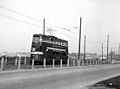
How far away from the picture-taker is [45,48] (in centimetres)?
3388

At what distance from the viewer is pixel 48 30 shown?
40375 millimetres

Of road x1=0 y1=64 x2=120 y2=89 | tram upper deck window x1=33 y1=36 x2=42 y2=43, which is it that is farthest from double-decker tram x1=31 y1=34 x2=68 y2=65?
road x1=0 y1=64 x2=120 y2=89

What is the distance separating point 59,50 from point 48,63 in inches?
159

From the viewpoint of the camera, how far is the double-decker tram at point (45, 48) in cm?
3331

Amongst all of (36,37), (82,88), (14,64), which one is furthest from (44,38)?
(82,88)

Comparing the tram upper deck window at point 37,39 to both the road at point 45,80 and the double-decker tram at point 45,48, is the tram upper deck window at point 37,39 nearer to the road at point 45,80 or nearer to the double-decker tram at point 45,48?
the double-decker tram at point 45,48

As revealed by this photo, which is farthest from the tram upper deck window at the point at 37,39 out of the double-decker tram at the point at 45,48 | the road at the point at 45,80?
the road at the point at 45,80

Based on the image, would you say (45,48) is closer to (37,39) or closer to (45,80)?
(37,39)

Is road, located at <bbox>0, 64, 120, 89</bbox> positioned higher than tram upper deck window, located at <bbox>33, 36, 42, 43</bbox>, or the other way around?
tram upper deck window, located at <bbox>33, 36, 42, 43</bbox>

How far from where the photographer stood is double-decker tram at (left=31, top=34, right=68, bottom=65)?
109ft

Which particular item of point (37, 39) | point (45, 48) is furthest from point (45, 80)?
point (45, 48)

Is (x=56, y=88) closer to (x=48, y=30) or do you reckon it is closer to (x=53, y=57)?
(x=53, y=57)

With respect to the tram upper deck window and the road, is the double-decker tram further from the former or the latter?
the road

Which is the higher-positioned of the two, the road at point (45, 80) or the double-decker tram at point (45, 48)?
the double-decker tram at point (45, 48)
